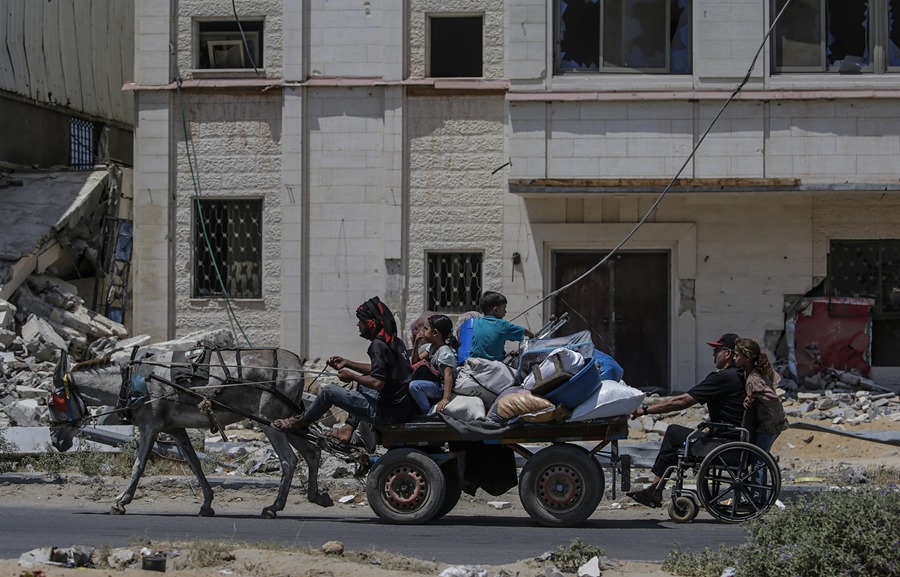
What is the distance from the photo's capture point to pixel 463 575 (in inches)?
314

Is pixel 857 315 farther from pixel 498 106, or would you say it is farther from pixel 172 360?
pixel 172 360

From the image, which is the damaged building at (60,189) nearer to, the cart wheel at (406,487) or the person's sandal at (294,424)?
the person's sandal at (294,424)

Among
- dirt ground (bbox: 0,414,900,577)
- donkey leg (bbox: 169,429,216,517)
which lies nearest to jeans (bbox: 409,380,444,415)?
dirt ground (bbox: 0,414,900,577)

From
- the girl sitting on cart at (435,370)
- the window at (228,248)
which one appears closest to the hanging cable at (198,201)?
the window at (228,248)

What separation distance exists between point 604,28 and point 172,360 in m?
9.82

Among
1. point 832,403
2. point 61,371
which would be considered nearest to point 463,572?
point 61,371

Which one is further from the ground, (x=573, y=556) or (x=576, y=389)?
(x=576, y=389)

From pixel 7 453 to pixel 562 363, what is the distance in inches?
287

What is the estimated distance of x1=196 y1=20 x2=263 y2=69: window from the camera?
20.2 m

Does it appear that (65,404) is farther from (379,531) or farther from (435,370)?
(435,370)

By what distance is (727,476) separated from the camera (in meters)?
11.0

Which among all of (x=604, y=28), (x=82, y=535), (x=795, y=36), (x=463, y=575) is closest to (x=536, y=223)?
(x=604, y=28)

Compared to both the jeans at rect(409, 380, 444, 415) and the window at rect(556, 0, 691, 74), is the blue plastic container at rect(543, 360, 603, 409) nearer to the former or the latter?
the jeans at rect(409, 380, 444, 415)

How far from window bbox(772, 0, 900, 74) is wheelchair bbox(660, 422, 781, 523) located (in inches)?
366
